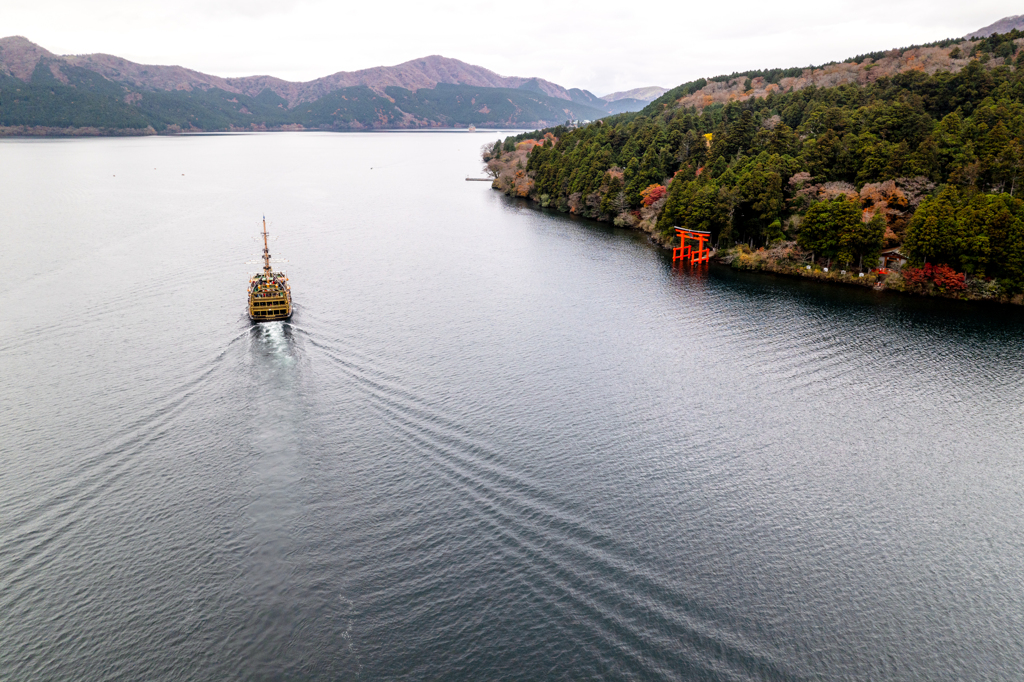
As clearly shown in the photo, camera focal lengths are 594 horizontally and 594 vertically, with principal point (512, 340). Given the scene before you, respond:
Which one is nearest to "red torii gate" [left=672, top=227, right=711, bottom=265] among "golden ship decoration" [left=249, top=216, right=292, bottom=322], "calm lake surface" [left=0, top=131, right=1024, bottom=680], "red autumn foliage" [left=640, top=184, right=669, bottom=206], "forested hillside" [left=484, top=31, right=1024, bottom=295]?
"forested hillside" [left=484, top=31, right=1024, bottom=295]

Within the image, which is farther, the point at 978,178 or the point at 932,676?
the point at 978,178

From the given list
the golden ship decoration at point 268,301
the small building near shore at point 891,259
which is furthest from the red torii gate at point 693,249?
the golden ship decoration at point 268,301

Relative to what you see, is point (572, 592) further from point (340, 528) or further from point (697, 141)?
point (697, 141)

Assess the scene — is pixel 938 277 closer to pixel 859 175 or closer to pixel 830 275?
pixel 830 275

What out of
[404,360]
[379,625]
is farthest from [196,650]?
[404,360]

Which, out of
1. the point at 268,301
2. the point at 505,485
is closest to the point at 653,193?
the point at 268,301

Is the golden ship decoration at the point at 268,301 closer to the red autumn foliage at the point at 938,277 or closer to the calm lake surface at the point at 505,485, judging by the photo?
the calm lake surface at the point at 505,485
